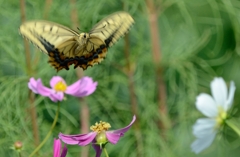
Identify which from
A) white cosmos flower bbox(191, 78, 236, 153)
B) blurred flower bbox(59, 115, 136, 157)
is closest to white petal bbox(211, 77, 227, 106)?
white cosmos flower bbox(191, 78, 236, 153)

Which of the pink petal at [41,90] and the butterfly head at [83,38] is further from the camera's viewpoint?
the butterfly head at [83,38]

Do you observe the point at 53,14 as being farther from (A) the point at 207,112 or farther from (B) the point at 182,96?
(A) the point at 207,112

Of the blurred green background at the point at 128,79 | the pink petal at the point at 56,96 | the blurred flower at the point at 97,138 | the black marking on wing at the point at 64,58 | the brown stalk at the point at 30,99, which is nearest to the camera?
the blurred flower at the point at 97,138

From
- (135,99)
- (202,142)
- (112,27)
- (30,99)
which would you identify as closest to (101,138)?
(202,142)

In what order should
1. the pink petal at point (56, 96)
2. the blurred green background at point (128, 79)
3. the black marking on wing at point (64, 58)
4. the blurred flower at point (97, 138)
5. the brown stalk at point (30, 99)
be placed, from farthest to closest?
the blurred green background at point (128, 79) < the brown stalk at point (30, 99) < the black marking on wing at point (64, 58) < the pink petal at point (56, 96) < the blurred flower at point (97, 138)

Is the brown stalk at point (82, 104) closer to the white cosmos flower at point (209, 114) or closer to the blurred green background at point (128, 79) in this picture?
the blurred green background at point (128, 79)

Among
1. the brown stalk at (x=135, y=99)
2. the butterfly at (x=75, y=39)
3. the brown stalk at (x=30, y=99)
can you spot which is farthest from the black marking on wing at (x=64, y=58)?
the brown stalk at (x=135, y=99)
